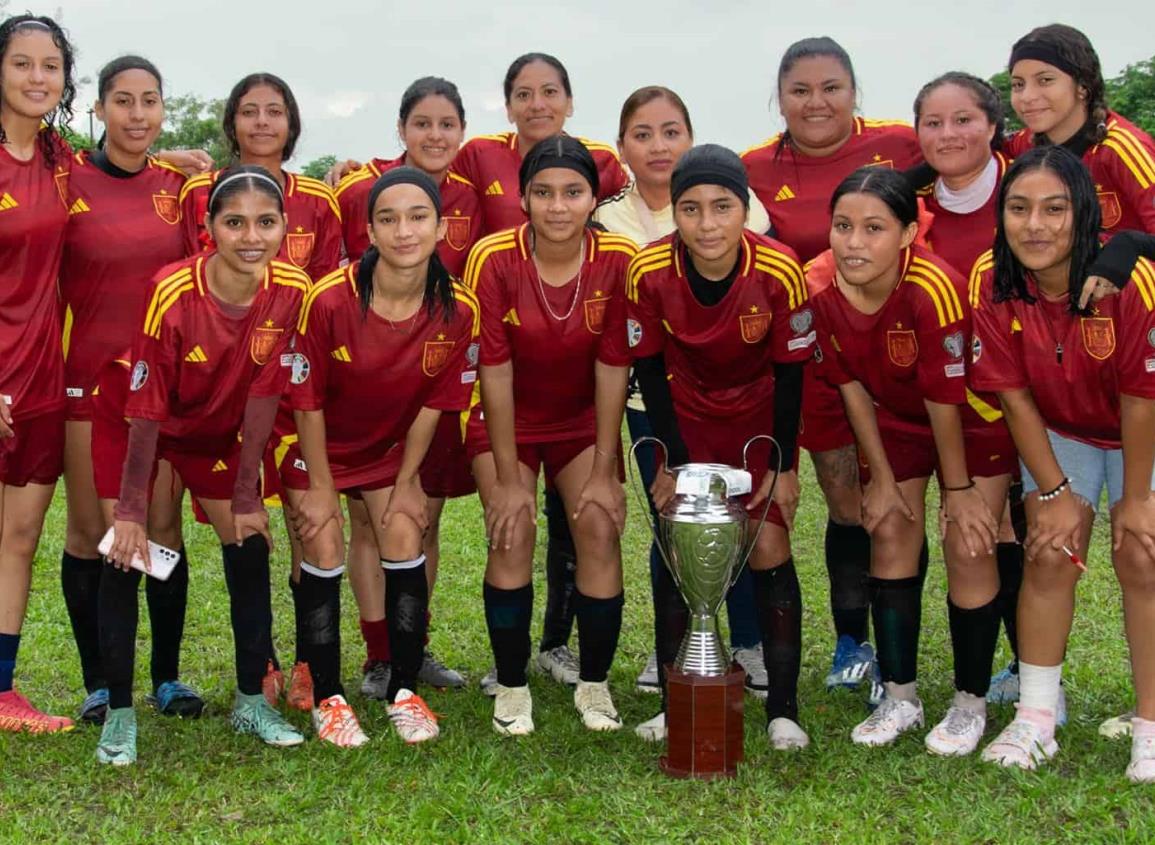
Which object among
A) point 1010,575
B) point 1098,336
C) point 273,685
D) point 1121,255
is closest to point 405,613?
point 273,685

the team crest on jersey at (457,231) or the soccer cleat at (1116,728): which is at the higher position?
the team crest on jersey at (457,231)

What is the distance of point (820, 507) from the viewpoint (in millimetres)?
9531

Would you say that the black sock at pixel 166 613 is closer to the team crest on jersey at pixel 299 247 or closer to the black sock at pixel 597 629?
the team crest on jersey at pixel 299 247

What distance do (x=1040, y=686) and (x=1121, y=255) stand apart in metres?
1.33

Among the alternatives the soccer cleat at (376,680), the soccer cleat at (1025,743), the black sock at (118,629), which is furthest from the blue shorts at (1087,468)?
the black sock at (118,629)

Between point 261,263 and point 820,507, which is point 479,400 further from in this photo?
point 820,507

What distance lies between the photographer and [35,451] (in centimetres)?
450

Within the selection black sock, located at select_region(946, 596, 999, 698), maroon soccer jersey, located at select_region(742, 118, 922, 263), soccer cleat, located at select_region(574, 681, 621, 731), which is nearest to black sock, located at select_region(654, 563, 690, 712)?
soccer cleat, located at select_region(574, 681, 621, 731)

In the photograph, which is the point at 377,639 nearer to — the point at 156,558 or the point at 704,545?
the point at 156,558

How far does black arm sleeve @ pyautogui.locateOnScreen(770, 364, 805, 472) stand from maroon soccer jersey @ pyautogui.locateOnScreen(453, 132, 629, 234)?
1.38 meters

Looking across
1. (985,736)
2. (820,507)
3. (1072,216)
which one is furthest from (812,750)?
(820,507)

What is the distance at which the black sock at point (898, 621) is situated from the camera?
4.24 metres

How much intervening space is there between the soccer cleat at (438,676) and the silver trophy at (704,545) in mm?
1300

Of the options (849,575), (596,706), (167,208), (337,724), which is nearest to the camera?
(337,724)
